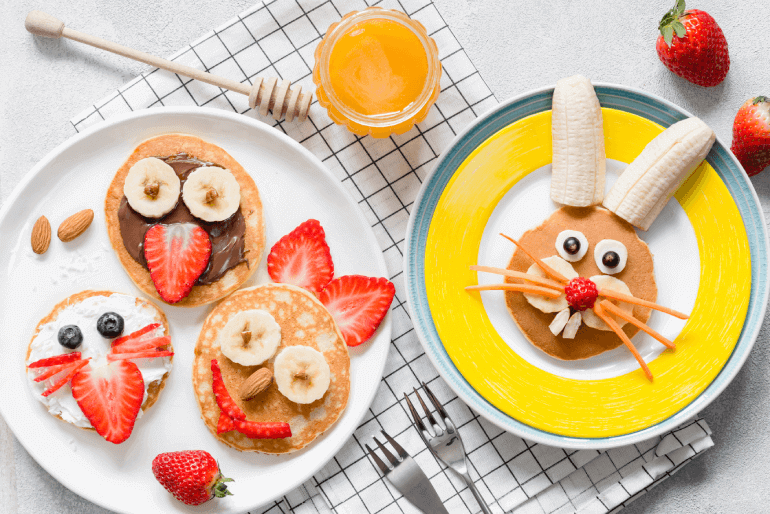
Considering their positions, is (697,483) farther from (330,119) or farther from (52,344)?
(52,344)

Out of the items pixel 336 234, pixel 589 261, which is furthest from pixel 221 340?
pixel 589 261

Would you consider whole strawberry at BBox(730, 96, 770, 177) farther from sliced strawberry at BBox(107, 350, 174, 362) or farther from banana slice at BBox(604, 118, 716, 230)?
sliced strawberry at BBox(107, 350, 174, 362)

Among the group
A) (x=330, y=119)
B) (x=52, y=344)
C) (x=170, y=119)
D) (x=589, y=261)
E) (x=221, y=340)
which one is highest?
(x=170, y=119)

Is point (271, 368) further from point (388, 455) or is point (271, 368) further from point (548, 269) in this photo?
point (548, 269)

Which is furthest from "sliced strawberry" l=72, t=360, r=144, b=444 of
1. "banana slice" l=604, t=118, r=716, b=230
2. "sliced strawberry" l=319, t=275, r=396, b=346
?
"banana slice" l=604, t=118, r=716, b=230

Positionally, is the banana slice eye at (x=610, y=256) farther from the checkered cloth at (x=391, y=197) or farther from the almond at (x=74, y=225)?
the almond at (x=74, y=225)

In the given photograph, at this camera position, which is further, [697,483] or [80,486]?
[697,483]
